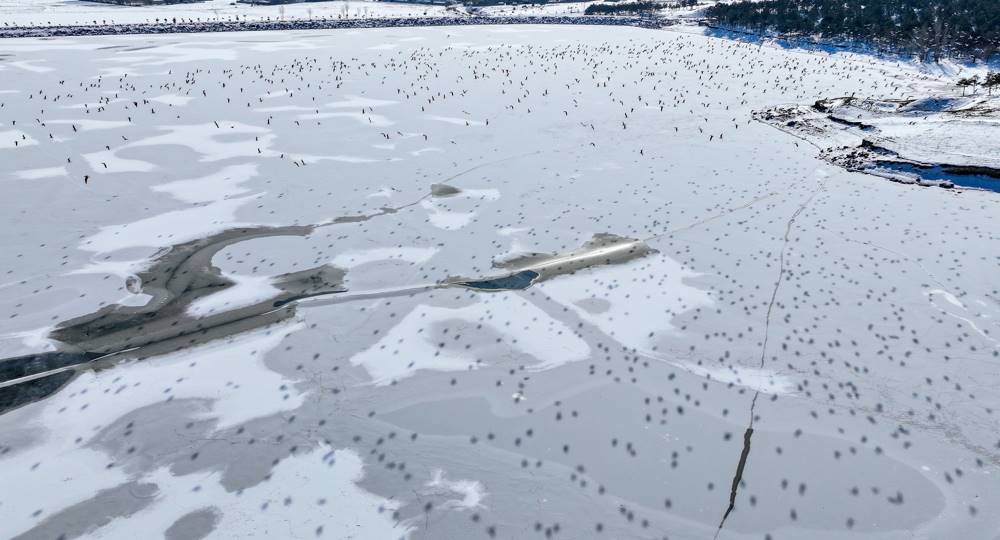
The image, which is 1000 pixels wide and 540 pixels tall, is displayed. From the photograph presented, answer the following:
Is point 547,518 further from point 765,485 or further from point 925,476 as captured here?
point 925,476

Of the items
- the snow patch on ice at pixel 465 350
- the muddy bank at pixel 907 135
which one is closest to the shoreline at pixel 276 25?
the muddy bank at pixel 907 135

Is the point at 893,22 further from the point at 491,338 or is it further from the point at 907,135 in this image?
the point at 491,338

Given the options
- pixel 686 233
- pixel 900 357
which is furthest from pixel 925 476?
pixel 686 233

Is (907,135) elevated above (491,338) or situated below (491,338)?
above

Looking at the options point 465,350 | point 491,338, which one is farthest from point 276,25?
point 465,350

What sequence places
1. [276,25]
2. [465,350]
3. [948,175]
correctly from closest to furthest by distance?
[465,350], [948,175], [276,25]

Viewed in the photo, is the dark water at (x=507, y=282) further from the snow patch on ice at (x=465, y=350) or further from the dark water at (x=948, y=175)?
the dark water at (x=948, y=175)
